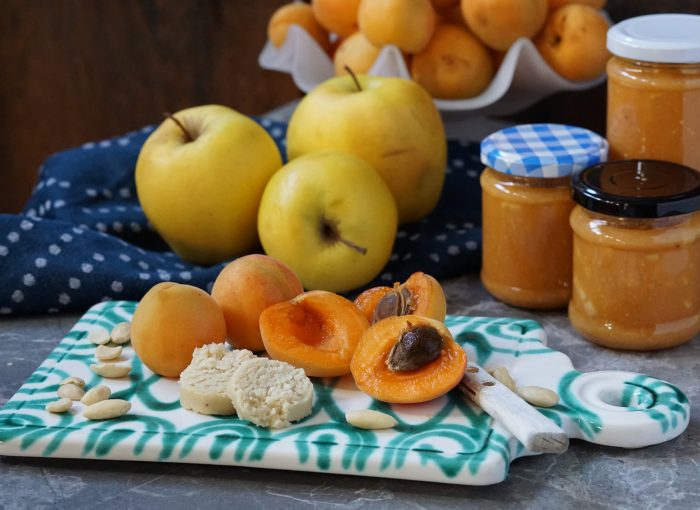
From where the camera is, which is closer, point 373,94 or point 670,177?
point 670,177

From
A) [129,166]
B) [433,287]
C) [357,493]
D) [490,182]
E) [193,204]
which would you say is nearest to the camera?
[357,493]

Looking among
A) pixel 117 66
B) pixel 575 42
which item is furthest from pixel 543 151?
pixel 117 66

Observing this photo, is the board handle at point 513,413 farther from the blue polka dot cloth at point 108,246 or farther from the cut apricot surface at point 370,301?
the blue polka dot cloth at point 108,246

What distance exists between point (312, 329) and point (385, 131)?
33 centimetres

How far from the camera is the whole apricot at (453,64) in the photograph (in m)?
1.32

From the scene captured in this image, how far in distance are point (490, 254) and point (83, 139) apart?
3.96ft

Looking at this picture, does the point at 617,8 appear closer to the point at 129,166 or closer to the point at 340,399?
the point at 129,166

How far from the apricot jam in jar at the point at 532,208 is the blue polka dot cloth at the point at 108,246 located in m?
0.11

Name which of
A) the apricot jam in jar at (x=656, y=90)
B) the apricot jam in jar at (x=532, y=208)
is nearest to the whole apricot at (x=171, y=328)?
the apricot jam in jar at (x=532, y=208)

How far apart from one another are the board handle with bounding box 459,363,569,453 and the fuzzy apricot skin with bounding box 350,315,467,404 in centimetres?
2

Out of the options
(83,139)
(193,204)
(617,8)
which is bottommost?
(83,139)

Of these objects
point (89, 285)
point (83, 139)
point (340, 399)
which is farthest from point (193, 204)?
point (83, 139)

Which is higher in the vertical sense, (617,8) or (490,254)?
(617,8)

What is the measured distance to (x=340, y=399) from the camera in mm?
869
